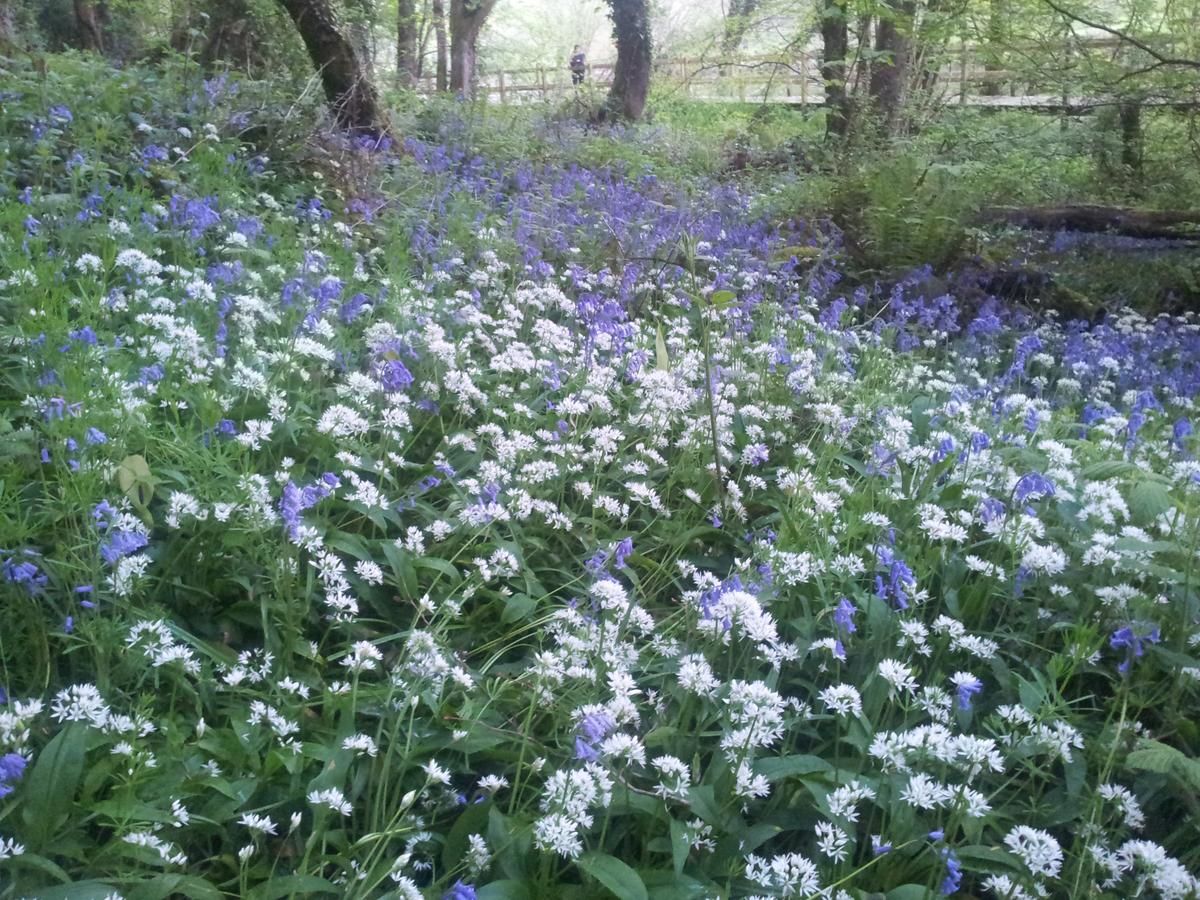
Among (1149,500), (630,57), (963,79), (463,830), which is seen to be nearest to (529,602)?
(463,830)

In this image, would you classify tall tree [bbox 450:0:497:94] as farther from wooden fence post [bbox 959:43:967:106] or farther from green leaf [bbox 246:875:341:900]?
green leaf [bbox 246:875:341:900]

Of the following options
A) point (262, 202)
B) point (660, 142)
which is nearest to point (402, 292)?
point (262, 202)

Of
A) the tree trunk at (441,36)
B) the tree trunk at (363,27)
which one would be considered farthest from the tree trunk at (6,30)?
the tree trunk at (441,36)

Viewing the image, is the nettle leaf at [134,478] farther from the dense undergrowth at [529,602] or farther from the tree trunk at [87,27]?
the tree trunk at [87,27]

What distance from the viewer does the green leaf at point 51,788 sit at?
1670 mm

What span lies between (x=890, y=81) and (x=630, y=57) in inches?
181

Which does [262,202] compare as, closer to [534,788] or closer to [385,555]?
[385,555]

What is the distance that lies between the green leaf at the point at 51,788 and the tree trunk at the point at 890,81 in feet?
38.7

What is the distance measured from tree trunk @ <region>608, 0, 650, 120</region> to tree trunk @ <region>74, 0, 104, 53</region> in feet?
29.7

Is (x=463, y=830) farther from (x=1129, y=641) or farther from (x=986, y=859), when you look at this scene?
(x=1129, y=641)

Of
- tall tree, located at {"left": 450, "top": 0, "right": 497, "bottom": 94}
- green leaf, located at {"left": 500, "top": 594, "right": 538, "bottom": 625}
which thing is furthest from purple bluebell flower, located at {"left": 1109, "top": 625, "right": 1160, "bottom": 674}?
tall tree, located at {"left": 450, "top": 0, "right": 497, "bottom": 94}

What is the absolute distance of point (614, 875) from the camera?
1.78 meters

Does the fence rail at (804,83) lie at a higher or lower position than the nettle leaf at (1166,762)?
Result: higher

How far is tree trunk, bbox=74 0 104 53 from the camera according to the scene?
16266 mm
